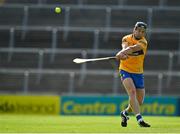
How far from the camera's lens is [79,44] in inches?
1142

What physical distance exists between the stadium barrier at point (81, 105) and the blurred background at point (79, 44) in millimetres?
704

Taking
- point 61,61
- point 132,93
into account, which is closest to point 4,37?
point 61,61

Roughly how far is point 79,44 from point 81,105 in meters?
4.11

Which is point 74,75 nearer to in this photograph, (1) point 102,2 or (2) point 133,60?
(1) point 102,2

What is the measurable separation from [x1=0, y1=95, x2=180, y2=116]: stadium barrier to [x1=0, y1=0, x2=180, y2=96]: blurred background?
0.70 meters

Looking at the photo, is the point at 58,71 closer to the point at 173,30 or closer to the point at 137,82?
the point at 173,30

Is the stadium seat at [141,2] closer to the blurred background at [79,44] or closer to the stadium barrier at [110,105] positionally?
the blurred background at [79,44]

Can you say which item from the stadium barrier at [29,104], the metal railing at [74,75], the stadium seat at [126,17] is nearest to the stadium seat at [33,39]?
the metal railing at [74,75]

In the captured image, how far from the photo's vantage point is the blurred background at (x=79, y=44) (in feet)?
88.1

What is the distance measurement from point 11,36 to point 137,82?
1405 centimetres

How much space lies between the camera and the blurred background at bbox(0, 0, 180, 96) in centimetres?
2684

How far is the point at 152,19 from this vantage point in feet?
96.3

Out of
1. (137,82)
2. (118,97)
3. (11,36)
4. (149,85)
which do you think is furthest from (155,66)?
(137,82)

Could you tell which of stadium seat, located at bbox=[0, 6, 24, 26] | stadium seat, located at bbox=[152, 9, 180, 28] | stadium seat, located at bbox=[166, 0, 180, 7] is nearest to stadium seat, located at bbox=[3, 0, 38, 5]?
stadium seat, located at bbox=[0, 6, 24, 26]
